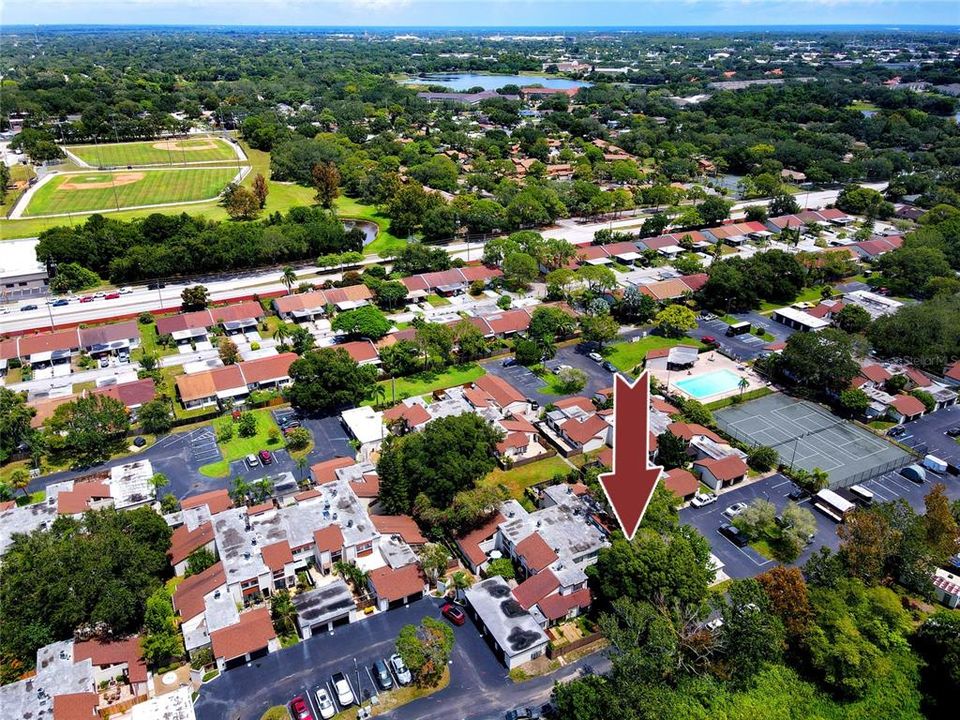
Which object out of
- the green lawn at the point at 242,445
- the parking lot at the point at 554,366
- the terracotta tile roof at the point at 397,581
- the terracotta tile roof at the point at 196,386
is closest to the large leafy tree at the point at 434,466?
the terracotta tile roof at the point at 397,581

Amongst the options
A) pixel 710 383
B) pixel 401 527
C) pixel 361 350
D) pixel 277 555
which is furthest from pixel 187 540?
pixel 710 383

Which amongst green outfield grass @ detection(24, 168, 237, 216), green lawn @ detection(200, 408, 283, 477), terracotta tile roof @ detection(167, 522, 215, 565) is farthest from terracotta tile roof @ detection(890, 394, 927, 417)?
green outfield grass @ detection(24, 168, 237, 216)

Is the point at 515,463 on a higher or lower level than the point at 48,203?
lower

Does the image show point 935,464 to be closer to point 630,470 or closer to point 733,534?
point 733,534

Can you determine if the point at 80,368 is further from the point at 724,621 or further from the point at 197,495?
the point at 724,621

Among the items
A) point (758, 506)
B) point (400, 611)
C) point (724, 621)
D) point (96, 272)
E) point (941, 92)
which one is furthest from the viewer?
point (941, 92)

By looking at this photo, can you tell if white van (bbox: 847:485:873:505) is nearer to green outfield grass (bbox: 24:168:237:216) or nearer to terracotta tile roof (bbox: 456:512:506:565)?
terracotta tile roof (bbox: 456:512:506:565)

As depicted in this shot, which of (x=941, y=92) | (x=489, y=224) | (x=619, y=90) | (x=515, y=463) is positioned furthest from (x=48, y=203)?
(x=941, y=92)
